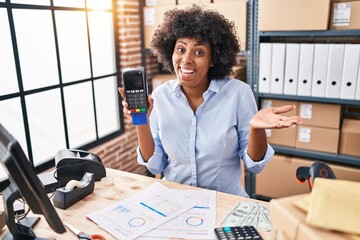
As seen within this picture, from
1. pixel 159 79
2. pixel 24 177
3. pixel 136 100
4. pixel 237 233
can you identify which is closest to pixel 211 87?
pixel 136 100

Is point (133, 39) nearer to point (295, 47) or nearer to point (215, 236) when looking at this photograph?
point (295, 47)

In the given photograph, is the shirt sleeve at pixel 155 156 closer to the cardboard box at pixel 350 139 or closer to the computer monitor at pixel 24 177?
the computer monitor at pixel 24 177

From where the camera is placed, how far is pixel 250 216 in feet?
3.60

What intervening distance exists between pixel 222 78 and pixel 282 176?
3.92ft

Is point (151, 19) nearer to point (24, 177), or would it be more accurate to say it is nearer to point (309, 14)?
point (309, 14)

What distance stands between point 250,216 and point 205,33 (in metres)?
0.80

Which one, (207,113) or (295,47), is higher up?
(295,47)

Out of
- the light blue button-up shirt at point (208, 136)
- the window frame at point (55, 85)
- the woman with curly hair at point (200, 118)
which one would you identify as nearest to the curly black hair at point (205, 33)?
the woman with curly hair at point (200, 118)

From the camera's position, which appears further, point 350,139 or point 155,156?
point 350,139

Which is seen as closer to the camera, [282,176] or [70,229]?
[70,229]

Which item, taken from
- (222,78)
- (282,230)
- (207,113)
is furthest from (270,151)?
(282,230)

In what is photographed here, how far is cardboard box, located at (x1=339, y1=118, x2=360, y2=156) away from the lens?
2.14 m

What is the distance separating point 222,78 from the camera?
5.06 feet

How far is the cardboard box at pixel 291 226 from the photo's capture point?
0.51 m
